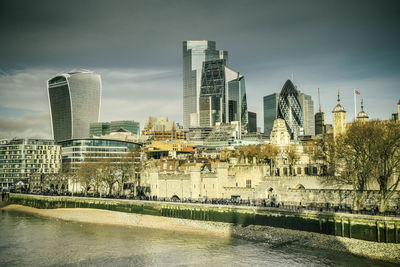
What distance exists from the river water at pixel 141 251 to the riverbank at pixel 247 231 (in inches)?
81.6

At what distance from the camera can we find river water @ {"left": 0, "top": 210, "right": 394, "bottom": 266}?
49.1m

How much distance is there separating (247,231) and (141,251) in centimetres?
1874

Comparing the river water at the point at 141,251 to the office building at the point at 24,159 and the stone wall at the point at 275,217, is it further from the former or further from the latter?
the office building at the point at 24,159

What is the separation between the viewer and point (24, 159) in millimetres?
168875

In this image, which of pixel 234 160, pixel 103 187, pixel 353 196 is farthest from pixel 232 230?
pixel 103 187

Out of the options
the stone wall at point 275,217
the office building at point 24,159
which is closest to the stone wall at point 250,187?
the stone wall at point 275,217

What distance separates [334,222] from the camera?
5606cm

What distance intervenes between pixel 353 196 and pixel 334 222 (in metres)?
10.8

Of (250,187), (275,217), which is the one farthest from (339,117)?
(275,217)

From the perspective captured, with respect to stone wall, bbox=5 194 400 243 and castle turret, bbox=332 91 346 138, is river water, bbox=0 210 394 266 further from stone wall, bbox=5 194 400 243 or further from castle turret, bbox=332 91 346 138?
castle turret, bbox=332 91 346 138

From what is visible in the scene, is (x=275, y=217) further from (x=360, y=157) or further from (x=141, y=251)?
(x=141, y=251)

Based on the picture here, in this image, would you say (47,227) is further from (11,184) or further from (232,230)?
(11,184)

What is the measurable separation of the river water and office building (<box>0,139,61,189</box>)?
332ft

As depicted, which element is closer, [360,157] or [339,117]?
[360,157]
